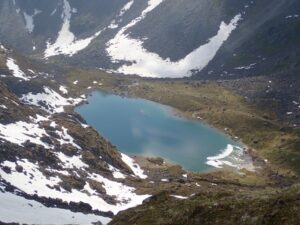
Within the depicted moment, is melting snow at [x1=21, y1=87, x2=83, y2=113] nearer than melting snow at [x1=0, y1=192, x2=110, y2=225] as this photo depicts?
No

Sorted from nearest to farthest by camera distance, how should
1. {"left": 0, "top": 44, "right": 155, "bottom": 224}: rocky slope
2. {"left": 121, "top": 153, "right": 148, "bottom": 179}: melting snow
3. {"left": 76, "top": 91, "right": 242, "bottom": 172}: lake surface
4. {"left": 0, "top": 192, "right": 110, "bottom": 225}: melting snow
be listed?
{"left": 0, "top": 192, "right": 110, "bottom": 225}: melting snow, {"left": 0, "top": 44, "right": 155, "bottom": 224}: rocky slope, {"left": 121, "top": 153, "right": 148, "bottom": 179}: melting snow, {"left": 76, "top": 91, "right": 242, "bottom": 172}: lake surface

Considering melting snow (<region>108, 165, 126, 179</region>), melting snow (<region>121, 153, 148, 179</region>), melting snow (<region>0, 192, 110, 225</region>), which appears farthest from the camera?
melting snow (<region>121, 153, 148, 179</region>)

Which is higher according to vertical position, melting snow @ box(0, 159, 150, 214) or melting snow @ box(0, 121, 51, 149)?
melting snow @ box(0, 121, 51, 149)

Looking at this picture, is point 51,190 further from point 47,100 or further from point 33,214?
point 47,100

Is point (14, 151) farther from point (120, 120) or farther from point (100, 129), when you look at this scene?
point (120, 120)

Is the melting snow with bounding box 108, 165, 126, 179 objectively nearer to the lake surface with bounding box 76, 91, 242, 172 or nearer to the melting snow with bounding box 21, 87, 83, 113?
the lake surface with bounding box 76, 91, 242, 172

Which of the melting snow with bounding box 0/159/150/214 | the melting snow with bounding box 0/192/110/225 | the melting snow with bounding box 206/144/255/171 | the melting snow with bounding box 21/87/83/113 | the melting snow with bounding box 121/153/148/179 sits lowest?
the melting snow with bounding box 0/192/110/225

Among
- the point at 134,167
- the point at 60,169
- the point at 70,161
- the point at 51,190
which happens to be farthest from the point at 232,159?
the point at 51,190

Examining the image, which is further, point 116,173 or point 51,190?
point 116,173

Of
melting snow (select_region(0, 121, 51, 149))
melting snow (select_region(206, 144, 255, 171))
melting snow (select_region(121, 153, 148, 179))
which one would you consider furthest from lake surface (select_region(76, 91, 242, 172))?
melting snow (select_region(0, 121, 51, 149))

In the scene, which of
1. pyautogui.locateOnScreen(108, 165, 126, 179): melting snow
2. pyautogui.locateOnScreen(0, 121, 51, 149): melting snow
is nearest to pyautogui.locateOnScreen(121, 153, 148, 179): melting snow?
pyautogui.locateOnScreen(108, 165, 126, 179): melting snow
